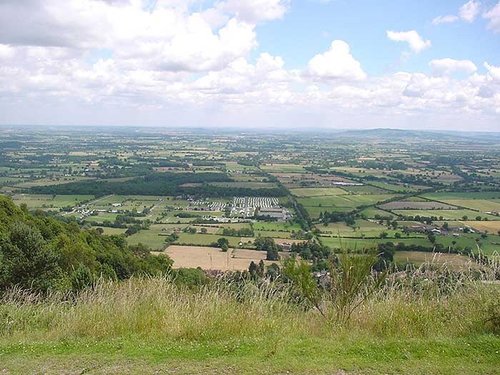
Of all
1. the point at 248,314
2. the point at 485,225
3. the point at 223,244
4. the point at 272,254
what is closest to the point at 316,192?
the point at 485,225

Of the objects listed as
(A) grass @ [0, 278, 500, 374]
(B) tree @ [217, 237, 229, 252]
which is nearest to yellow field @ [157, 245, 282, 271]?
(B) tree @ [217, 237, 229, 252]

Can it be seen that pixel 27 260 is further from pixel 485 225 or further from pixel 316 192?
pixel 316 192

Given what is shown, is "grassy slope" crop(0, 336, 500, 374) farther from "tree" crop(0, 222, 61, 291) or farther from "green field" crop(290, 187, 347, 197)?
"green field" crop(290, 187, 347, 197)

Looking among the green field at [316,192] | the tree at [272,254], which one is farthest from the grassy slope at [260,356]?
the green field at [316,192]

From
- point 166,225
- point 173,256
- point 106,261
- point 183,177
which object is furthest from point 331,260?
point 183,177

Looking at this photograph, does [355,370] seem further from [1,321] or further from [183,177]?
[183,177]

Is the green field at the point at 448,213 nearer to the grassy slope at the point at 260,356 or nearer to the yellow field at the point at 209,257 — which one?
the yellow field at the point at 209,257
